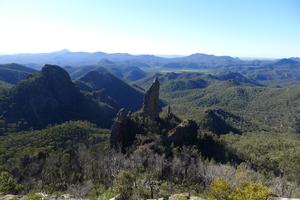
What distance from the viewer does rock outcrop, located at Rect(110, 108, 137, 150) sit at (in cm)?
7838

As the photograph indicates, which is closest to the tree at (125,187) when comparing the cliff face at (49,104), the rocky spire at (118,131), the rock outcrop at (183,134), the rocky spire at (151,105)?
the rock outcrop at (183,134)

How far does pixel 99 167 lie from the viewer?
69750mm

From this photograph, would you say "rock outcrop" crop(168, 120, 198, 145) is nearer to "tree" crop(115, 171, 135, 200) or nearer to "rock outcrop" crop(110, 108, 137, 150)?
"rock outcrop" crop(110, 108, 137, 150)

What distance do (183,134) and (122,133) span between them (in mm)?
13104

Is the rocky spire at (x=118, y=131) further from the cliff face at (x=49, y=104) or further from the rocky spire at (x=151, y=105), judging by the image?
the cliff face at (x=49, y=104)

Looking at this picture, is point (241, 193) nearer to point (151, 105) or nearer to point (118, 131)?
point (118, 131)

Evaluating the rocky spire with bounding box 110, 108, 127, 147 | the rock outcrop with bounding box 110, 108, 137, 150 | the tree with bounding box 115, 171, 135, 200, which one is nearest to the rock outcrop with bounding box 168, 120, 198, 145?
the rock outcrop with bounding box 110, 108, 137, 150

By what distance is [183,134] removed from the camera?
78688 mm

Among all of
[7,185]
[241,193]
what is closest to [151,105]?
[7,185]

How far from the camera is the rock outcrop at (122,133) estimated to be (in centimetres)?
7838

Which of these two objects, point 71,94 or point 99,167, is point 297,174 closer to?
point 99,167

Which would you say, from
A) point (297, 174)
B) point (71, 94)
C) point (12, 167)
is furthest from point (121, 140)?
point (71, 94)

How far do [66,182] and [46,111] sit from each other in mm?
74495

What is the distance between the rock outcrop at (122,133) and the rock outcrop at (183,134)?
8701 mm
